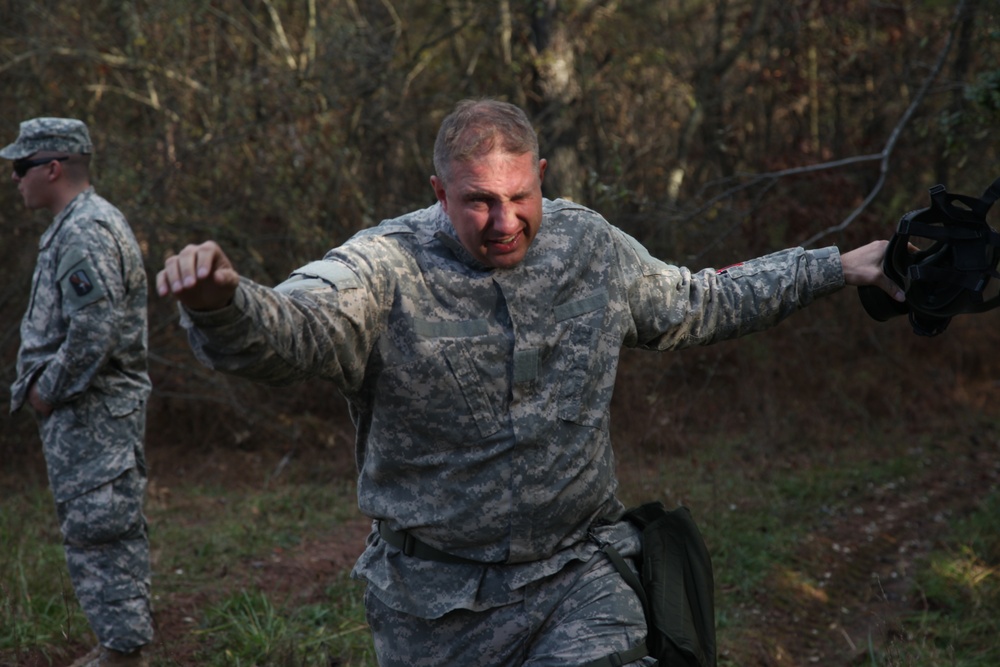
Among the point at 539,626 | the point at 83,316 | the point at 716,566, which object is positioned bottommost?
the point at 716,566

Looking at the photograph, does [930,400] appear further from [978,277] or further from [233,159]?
[978,277]

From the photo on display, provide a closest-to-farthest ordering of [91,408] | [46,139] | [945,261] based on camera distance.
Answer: [945,261] → [91,408] → [46,139]

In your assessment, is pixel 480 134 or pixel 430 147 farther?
pixel 430 147

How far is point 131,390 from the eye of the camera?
16.9 feet

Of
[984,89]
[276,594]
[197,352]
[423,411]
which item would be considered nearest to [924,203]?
[984,89]

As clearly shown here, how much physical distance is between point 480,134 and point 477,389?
65 cm

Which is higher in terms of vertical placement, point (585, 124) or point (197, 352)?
point (197, 352)

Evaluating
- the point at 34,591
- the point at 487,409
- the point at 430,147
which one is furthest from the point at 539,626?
the point at 430,147

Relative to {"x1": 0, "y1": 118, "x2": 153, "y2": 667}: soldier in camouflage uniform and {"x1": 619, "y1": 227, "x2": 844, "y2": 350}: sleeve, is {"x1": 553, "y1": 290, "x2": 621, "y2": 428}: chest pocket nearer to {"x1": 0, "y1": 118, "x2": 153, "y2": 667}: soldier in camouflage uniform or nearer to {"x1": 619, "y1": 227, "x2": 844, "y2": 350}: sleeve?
{"x1": 619, "y1": 227, "x2": 844, "y2": 350}: sleeve

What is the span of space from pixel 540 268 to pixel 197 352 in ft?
3.33

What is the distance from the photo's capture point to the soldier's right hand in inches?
84.4

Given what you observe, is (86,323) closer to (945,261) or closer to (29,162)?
(29,162)

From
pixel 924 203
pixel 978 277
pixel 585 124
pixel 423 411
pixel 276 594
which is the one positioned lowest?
pixel 276 594

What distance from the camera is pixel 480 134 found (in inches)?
113
